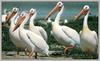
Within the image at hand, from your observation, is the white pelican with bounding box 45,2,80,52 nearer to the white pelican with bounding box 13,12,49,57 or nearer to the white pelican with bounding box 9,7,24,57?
the white pelican with bounding box 13,12,49,57

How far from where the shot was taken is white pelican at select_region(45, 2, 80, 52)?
4.53 m

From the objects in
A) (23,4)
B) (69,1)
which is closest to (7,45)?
(23,4)

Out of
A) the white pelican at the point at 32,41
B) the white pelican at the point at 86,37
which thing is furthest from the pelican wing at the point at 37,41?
the white pelican at the point at 86,37

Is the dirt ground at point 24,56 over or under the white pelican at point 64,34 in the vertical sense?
under

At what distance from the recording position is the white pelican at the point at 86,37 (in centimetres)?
452

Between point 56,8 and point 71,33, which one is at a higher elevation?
point 56,8

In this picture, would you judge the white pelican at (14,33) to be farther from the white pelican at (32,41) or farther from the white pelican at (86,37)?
the white pelican at (86,37)

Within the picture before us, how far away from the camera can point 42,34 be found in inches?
179

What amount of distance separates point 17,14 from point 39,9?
0.79ft

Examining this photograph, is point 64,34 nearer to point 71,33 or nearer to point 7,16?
point 71,33

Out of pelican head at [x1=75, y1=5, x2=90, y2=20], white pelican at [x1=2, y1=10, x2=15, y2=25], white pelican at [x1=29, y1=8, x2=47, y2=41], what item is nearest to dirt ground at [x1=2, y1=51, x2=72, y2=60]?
white pelican at [x1=29, y1=8, x2=47, y2=41]

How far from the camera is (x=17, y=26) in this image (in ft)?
15.0

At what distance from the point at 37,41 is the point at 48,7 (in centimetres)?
37

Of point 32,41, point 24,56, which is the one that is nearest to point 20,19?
point 32,41
